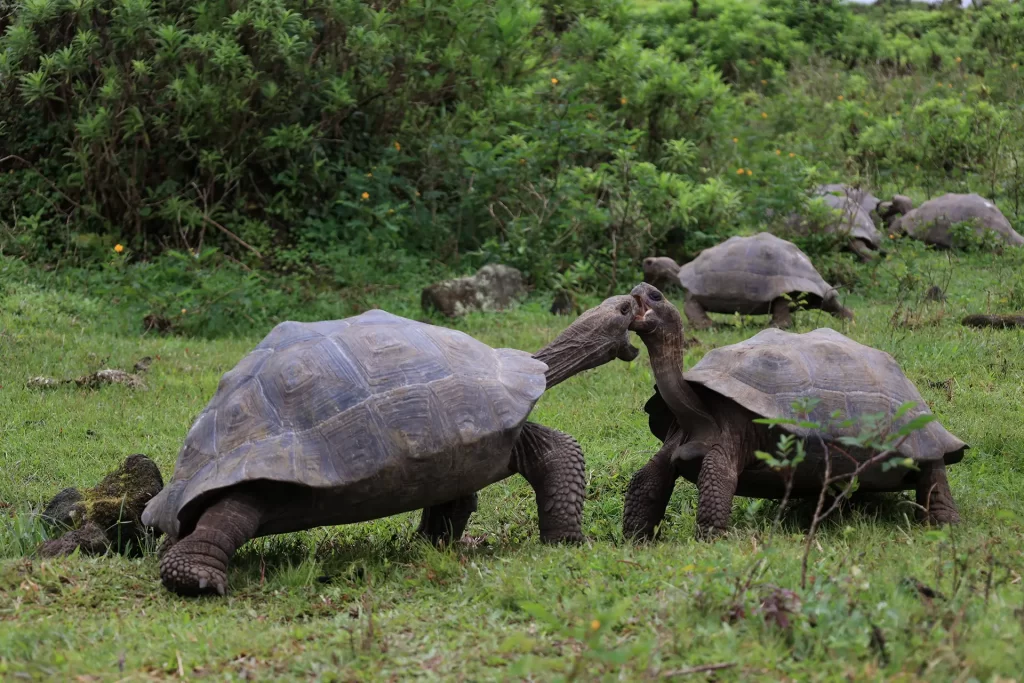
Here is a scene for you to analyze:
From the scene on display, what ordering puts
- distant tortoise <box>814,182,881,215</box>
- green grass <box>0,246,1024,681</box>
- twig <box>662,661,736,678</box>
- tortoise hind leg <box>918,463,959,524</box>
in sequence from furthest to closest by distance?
1. distant tortoise <box>814,182,881,215</box>
2. tortoise hind leg <box>918,463,959,524</box>
3. green grass <box>0,246,1024,681</box>
4. twig <box>662,661,736,678</box>

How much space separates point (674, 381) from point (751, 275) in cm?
431

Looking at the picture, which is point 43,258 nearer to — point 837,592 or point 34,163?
point 34,163

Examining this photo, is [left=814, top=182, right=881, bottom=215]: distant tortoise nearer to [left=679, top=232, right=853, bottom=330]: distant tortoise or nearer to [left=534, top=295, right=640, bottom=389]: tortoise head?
[left=679, top=232, right=853, bottom=330]: distant tortoise

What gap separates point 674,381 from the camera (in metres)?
4.30

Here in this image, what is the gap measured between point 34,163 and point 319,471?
8070mm

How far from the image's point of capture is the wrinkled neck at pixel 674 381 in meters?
4.29

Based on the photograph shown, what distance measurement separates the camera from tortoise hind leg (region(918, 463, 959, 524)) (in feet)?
13.8

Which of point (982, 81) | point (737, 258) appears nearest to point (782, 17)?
point (982, 81)

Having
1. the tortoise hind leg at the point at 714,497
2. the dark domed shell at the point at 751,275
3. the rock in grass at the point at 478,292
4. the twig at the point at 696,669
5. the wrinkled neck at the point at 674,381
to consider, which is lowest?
the rock in grass at the point at 478,292

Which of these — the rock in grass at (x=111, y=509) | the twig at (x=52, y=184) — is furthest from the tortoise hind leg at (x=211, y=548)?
the twig at (x=52, y=184)

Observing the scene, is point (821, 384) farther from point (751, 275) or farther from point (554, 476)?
point (751, 275)

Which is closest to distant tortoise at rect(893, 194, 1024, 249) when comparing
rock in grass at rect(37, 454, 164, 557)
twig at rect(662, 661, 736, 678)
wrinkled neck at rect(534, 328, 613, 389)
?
wrinkled neck at rect(534, 328, 613, 389)

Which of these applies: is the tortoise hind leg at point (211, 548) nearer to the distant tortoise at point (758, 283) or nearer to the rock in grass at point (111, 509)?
the rock in grass at point (111, 509)

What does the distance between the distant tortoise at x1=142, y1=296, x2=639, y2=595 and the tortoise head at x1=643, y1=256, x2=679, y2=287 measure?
555 cm
